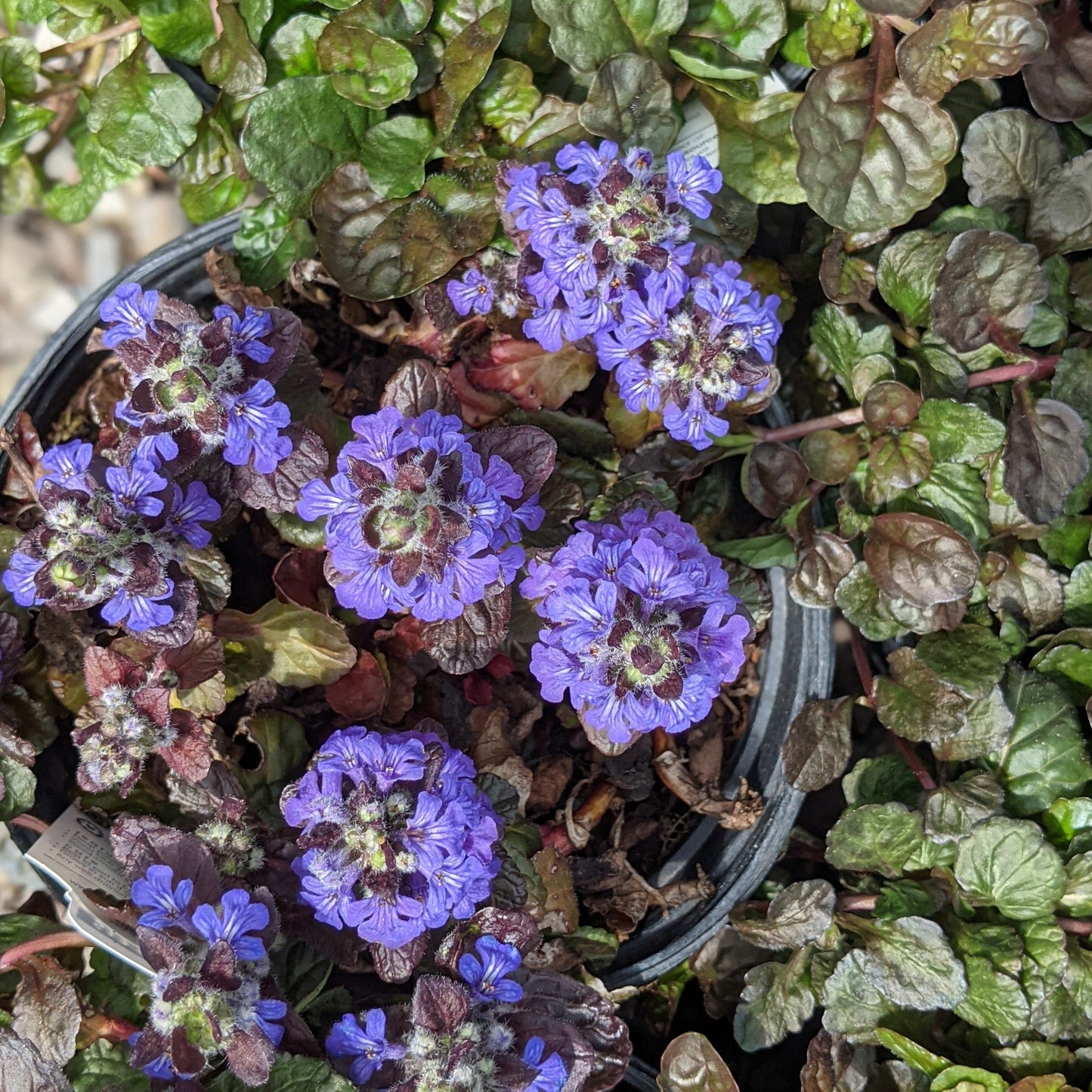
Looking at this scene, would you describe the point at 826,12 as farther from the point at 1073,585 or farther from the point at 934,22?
the point at 1073,585

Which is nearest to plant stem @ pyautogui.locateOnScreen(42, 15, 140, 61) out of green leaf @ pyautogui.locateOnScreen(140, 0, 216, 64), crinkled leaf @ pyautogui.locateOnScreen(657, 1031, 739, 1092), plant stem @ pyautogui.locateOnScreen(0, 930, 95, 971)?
green leaf @ pyautogui.locateOnScreen(140, 0, 216, 64)

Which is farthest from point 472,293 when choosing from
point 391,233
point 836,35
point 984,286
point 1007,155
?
point 1007,155

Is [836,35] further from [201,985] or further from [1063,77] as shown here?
[201,985]

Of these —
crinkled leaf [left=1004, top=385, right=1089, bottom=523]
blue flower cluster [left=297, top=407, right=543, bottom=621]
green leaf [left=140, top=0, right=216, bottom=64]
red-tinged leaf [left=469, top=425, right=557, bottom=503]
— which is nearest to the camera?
blue flower cluster [left=297, top=407, right=543, bottom=621]

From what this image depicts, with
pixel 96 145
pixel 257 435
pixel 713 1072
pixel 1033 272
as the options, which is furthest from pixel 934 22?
pixel 713 1072

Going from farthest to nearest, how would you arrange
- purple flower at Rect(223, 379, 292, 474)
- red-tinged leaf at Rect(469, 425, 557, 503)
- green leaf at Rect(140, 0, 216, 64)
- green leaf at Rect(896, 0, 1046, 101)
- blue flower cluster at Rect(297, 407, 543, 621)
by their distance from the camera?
green leaf at Rect(140, 0, 216, 64) → green leaf at Rect(896, 0, 1046, 101) → red-tinged leaf at Rect(469, 425, 557, 503) → purple flower at Rect(223, 379, 292, 474) → blue flower cluster at Rect(297, 407, 543, 621)

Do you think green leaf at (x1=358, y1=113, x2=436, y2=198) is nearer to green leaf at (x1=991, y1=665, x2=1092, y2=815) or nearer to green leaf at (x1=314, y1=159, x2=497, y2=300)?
green leaf at (x1=314, y1=159, x2=497, y2=300)

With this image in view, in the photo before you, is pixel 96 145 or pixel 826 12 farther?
pixel 96 145
